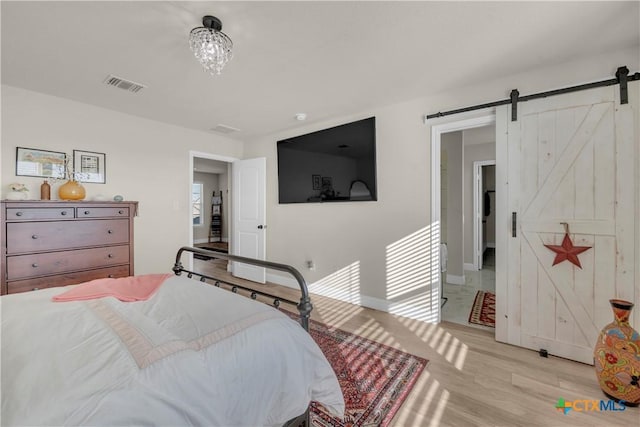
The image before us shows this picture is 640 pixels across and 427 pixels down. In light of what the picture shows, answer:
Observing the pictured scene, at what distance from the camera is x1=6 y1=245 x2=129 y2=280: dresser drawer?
225 centimetres

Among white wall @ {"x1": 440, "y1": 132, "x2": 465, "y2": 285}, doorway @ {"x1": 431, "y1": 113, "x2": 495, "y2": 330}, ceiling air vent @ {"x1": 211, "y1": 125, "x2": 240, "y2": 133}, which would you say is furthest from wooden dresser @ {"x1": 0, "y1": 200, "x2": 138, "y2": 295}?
white wall @ {"x1": 440, "y1": 132, "x2": 465, "y2": 285}

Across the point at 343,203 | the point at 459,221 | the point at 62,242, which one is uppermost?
the point at 343,203

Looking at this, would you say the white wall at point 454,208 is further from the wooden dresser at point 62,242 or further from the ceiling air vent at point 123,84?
the wooden dresser at point 62,242

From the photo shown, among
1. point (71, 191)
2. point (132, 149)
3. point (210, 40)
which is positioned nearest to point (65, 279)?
point (71, 191)

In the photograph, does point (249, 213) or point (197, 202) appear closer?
point (249, 213)

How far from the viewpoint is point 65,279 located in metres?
2.47

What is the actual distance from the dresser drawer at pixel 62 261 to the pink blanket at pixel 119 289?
47.6 inches

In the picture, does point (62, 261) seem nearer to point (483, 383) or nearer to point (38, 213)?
point (38, 213)

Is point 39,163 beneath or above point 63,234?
→ above

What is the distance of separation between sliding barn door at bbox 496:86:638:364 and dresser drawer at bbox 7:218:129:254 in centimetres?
375

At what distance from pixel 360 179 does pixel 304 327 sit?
2.19 metres

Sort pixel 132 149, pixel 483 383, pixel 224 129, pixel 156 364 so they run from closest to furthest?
pixel 156 364
pixel 483 383
pixel 132 149
pixel 224 129

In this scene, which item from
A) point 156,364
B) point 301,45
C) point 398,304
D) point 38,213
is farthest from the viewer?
point 398,304

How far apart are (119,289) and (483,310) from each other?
3.48 metres
